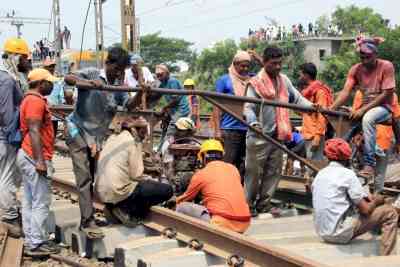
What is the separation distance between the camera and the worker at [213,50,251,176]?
26.0 ft

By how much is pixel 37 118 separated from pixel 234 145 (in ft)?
9.36

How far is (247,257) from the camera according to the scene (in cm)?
506

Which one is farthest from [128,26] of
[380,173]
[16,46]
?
[380,173]

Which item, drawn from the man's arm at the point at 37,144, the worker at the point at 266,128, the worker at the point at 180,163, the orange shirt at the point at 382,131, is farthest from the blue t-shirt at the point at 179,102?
the man's arm at the point at 37,144

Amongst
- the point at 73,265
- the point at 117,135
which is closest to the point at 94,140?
the point at 117,135

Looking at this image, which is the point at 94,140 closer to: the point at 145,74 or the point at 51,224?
the point at 51,224

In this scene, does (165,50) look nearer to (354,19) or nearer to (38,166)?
(354,19)

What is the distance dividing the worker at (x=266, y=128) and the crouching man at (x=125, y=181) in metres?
1.17

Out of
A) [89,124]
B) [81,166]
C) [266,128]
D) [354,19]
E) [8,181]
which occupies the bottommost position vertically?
[8,181]

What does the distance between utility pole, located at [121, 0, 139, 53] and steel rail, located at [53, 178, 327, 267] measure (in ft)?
36.2

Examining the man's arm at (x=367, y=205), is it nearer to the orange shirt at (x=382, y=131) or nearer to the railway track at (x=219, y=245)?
the railway track at (x=219, y=245)

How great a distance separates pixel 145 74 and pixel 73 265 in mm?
5072

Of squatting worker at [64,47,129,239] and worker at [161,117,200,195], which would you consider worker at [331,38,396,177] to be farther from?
squatting worker at [64,47,129,239]

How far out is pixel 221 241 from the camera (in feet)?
17.6
